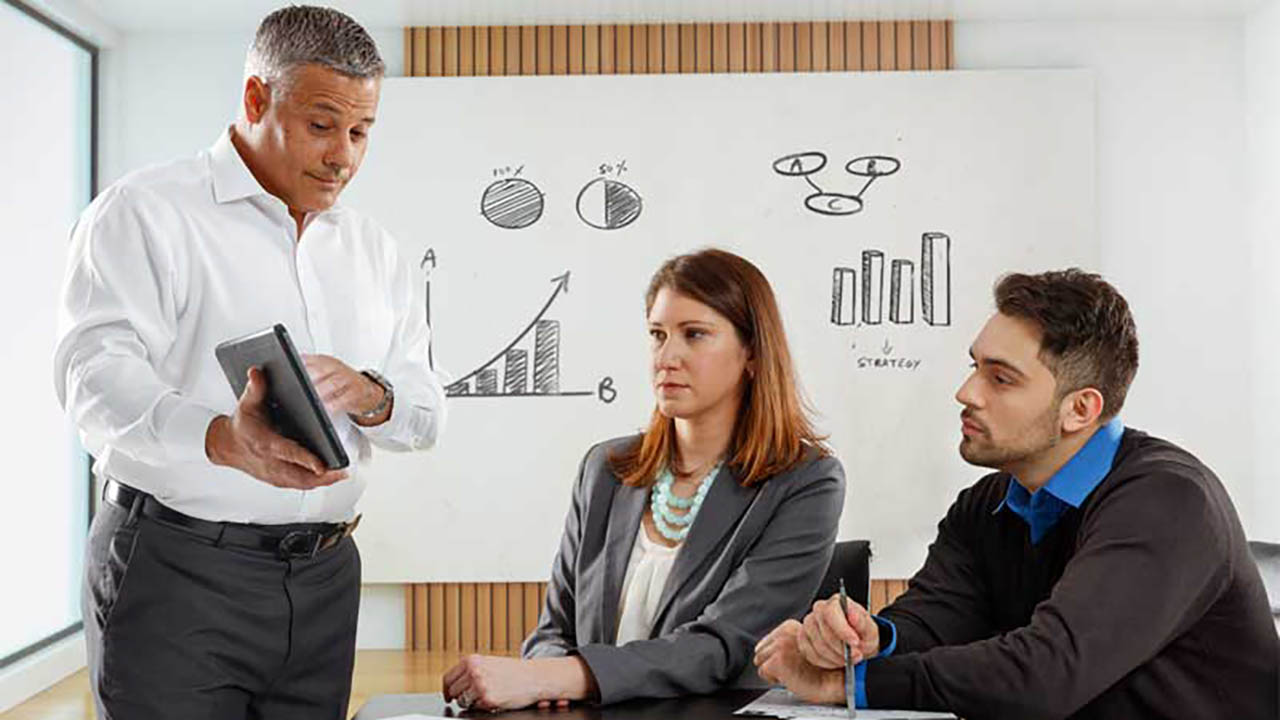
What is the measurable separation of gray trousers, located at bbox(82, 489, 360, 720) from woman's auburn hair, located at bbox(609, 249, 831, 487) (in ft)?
2.26

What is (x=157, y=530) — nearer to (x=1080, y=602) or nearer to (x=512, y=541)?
(x=1080, y=602)

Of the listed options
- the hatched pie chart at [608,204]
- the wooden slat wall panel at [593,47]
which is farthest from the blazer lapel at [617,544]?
the wooden slat wall panel at [593,47]

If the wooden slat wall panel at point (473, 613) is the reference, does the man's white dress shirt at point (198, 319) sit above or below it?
above

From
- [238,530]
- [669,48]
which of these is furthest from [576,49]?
[238,530]

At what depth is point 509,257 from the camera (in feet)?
19.1

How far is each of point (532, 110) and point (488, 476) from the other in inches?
58.8

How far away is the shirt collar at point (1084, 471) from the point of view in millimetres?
2203

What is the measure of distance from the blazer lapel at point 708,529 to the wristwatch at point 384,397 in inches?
22.6

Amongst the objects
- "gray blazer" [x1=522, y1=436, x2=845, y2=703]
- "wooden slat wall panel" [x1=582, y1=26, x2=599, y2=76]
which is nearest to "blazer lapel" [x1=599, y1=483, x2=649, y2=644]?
"gray blazer" [x1=522, y1=436, x2=845, y2=703]

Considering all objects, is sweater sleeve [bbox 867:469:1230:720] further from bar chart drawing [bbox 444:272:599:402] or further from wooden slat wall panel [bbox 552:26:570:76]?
wooden slat wall panel [bbox 552:26:570:76]

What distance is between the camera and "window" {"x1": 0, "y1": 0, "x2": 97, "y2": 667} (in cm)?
509

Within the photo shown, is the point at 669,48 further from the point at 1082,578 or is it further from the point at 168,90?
the point at 1082,578

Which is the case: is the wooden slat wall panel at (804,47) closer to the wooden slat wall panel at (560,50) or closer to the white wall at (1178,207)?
the white wall at (1178,207)

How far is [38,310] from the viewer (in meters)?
5.39
